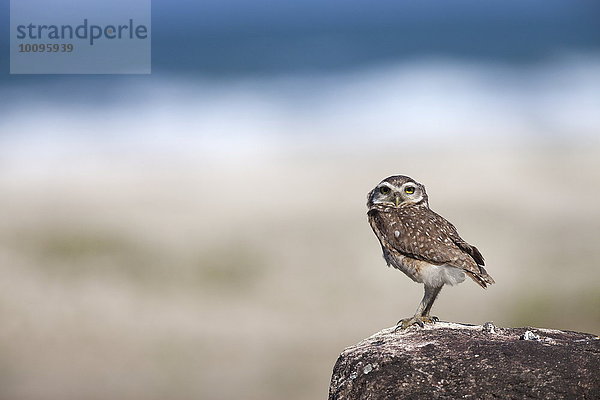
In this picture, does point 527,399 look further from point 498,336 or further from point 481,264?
point 481,264

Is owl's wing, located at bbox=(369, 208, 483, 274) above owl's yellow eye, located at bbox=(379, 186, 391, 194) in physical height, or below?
below

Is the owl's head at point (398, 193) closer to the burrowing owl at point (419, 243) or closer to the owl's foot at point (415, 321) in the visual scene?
the burrowing owl at point (419, 243)

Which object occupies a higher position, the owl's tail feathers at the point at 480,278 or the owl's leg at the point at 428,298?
the owl's tail feathers at the point at 480,278

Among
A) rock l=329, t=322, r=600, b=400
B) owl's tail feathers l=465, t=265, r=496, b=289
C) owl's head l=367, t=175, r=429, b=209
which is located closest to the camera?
rock l=329, t=322, r=600, b=400

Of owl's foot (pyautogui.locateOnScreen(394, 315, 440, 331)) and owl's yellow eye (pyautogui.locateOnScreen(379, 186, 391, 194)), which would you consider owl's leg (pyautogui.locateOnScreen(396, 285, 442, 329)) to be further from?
owl's yellow eye (pyautogui.locateOnScreen(379, 186, 391, 194))

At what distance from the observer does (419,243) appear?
3.31 meters

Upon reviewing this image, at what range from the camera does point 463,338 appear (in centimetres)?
303

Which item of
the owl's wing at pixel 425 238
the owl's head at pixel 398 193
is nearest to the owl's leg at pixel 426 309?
the owl's wing at pixel 425 238

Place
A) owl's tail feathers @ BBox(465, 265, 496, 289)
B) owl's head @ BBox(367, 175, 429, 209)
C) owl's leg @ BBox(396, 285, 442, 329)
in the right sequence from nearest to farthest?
owl's tail feathers @ BBox(465, 265, 496, 289), owl's leg @ BBox(396, 285, 442, 329), owl's head @ BBox(367, 175, 429, 209)

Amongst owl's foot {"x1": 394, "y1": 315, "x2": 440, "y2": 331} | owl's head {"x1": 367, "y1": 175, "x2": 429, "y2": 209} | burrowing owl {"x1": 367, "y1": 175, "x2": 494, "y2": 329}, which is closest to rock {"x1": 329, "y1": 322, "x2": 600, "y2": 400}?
owl's foot {"x1": 394, "y1": 315, "x2": 440, "y2": 331}

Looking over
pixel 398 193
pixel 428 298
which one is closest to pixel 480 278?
pixel 428 298

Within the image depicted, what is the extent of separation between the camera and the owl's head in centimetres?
357

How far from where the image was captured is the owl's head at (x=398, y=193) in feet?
11.7

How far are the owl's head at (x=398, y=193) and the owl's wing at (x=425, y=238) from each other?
0.18 feet
